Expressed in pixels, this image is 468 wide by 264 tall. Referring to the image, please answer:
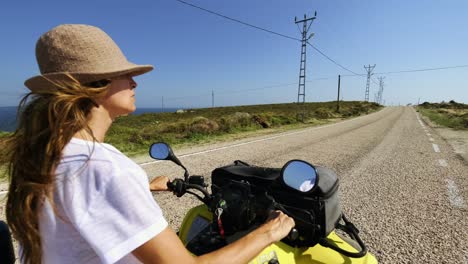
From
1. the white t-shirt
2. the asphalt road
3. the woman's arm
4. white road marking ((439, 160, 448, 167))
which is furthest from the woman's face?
white road marking ((439, 160, 448, 167))

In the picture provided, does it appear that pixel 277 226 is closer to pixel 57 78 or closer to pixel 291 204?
pixel 291 204

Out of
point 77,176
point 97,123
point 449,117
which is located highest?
point 97,123

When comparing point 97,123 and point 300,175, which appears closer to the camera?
point 97,123

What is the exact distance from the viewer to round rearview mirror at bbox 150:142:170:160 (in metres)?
1.94

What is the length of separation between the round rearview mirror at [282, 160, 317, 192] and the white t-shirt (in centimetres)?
66

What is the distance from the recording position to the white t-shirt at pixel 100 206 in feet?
2.90

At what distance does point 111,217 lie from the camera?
0.88m

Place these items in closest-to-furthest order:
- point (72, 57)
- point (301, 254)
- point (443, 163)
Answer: point (72, 57) < point (301, 254) < point (443, 163)

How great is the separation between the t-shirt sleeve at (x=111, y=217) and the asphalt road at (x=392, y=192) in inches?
108

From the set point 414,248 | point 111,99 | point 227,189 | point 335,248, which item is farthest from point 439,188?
point 111,99

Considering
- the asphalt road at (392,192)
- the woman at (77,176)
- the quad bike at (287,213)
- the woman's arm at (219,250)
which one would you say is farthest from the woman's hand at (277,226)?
the asphalt road at (392,192)

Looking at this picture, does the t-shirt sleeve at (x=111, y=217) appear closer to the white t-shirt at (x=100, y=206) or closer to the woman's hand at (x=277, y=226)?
the white t-shirt at (x=100, y=206)

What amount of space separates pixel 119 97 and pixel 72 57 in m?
0.21

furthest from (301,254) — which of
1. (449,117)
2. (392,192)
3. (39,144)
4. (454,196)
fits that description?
(449,117)
